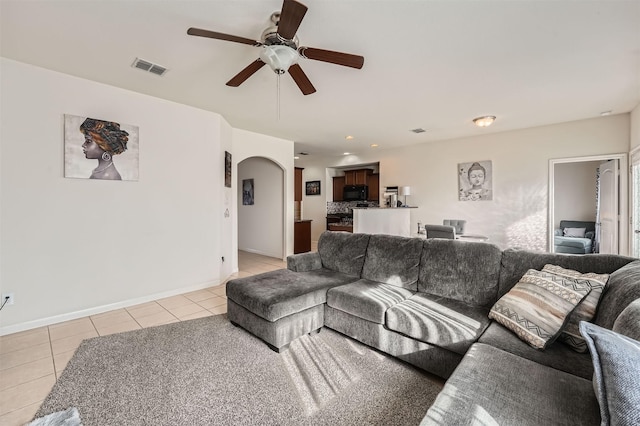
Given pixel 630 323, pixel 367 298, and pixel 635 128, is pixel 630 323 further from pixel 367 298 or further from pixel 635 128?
pixel 635 128

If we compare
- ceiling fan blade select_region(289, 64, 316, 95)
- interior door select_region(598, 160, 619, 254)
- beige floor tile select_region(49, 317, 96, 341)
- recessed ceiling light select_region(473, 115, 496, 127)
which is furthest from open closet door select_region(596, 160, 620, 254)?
beige floor tile select_region(49, 317, 96, 341)

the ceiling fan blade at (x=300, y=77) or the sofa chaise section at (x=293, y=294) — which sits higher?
the ceiling fan blade at (x=300, y=77)

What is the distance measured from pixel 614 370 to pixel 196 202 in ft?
13.6

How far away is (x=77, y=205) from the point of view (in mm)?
2957

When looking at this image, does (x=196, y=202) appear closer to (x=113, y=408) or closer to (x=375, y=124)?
(x=113, y=408)

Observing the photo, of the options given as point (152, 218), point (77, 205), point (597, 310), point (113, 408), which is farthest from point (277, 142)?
point (597, 310)

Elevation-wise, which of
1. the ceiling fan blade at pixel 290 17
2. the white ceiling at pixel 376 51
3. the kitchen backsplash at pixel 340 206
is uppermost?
the white ceiling at pixel 376 51

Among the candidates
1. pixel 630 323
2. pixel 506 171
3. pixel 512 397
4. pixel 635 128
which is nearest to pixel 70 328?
pixel 512 397

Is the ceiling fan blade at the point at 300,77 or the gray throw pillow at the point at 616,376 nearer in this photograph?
the gray throw pillow at the point at 616,376

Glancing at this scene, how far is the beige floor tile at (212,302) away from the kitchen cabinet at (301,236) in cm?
289

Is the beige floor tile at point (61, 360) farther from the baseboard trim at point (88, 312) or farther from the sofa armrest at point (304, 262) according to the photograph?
the sofa armrest at point (304, 262)

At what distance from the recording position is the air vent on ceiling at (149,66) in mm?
2586

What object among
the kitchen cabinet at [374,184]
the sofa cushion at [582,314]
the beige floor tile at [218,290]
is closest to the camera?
the sofa cushion at [582,314]

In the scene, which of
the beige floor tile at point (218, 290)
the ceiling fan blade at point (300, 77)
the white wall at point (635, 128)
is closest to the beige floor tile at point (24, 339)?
the beige floor tile at point (218, 290)
